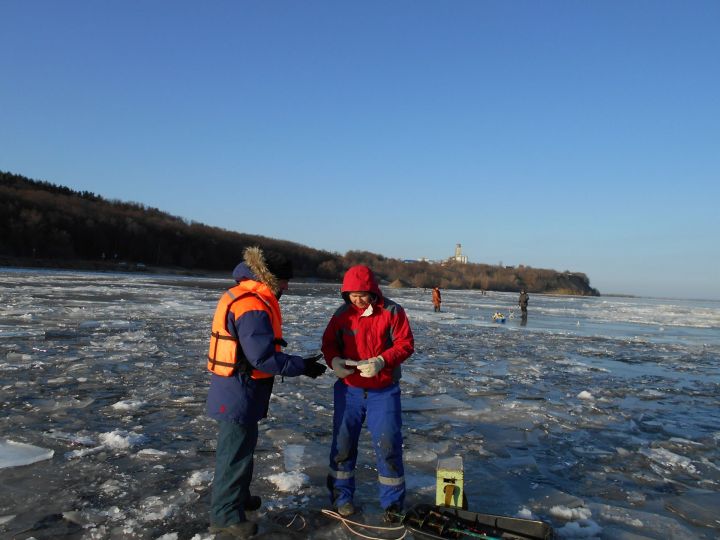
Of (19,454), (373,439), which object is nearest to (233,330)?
(373,439)

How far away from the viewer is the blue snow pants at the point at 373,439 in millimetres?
3172

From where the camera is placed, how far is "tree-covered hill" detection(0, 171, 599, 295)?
71.4 m

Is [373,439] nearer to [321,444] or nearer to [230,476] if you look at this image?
[230,476]

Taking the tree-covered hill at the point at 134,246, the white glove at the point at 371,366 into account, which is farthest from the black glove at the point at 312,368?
the tree-covered hill at the point at 134,246

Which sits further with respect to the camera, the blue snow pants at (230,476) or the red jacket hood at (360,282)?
the red jacket hood at (360,282)

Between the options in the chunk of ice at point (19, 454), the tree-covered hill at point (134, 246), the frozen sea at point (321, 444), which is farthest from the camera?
the tree-covered hill at point (134, 246)

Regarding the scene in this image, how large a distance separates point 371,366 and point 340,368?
0.20m

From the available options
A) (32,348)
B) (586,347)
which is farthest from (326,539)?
(586,347)

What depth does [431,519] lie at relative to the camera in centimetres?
296

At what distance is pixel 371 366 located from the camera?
3064 mm

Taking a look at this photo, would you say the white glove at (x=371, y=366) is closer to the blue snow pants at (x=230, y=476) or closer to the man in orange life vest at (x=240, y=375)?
the man in orange life vest at (x=240, y=375)

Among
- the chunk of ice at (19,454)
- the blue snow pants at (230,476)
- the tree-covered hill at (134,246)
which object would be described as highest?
the tree-covered hill at (134,246)

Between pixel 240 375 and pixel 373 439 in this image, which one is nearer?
pixel 240 375

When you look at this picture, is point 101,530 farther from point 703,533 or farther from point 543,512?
point 703,533
